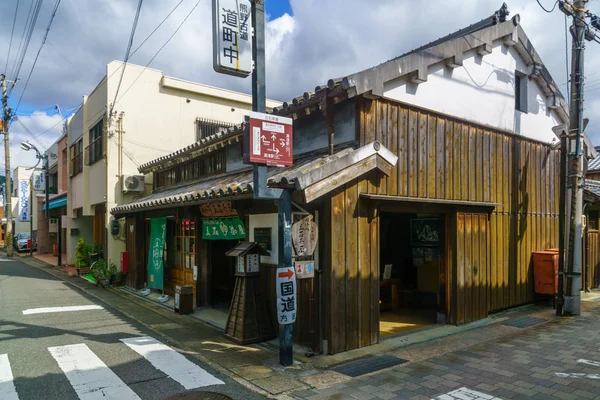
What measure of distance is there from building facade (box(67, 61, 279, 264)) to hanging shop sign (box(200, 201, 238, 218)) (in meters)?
7.38

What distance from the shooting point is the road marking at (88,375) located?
5.51 m

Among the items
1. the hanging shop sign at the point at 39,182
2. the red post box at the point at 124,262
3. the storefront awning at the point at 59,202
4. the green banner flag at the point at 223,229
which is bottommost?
the red post box at the point at 124,262

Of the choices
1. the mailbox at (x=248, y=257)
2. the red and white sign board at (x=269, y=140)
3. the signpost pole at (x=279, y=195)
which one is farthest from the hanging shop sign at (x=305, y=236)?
the mailbox at (x=248, y=257)

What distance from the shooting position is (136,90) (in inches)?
690

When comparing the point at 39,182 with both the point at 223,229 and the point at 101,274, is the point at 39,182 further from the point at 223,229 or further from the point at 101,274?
the point at 223,229

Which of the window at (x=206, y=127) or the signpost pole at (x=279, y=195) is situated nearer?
the signpost pole at (x=279, y=195)

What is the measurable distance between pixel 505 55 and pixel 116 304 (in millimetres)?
13399

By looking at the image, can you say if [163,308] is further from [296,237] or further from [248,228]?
[296,237]

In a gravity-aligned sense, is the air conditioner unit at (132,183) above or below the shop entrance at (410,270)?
above

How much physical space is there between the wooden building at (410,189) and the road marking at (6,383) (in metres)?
4.42

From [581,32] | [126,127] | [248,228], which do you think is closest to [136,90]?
[126,127]

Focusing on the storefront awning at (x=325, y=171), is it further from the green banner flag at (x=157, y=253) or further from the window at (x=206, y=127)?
the window at (x=206, y=127)

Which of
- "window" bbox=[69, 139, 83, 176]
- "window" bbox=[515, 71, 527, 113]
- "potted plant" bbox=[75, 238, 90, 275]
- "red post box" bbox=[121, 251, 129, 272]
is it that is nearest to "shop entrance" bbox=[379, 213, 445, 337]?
"window" bbox=[515, 71, 527, 113]

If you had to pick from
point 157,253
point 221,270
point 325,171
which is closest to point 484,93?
point 325,171
